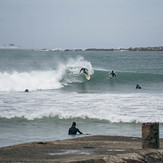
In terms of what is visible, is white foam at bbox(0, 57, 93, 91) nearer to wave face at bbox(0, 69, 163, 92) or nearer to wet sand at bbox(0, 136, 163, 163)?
wave face at bbox(0, 69, 163, 92)

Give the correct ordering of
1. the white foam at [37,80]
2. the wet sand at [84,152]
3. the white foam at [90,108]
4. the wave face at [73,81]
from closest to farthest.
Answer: the wet sand at [84,152] < the white foam at [90,108] < the white foam at [37,80] < the wave face at [73,81]

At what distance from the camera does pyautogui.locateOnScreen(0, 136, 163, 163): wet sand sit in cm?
838

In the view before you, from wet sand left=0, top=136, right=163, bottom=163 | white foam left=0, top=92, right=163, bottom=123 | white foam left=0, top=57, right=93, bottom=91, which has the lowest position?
wet sand left=0, top=136, right=163, bottom=163

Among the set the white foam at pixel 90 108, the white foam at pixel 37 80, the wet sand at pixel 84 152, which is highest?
the white foam at pixel 37 80

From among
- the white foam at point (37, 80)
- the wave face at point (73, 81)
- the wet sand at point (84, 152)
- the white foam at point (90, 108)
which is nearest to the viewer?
the wet sand at point (84, 152)

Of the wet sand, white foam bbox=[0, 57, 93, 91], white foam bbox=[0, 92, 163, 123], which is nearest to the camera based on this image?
the wet sand

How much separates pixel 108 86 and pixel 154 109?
52.0 ft

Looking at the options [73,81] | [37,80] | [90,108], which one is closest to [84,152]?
[90,108]

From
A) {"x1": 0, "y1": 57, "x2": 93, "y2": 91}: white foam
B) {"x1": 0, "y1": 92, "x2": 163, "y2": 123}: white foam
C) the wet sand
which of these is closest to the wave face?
{"x1": 0, "y1": 57, "x2": 93, "y2": 91}: white foam

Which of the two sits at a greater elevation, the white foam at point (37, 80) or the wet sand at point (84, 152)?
the white foam at point (37, 80)

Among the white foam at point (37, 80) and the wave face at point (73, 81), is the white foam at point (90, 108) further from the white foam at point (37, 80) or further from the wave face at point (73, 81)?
the white foam at point (37, 80)

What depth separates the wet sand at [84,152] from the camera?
838 cm

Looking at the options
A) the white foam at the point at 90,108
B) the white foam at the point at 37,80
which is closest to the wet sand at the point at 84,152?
the white foam at the point at 90,108

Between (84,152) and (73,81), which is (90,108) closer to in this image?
(84,152)
